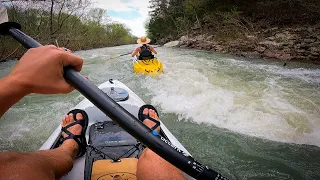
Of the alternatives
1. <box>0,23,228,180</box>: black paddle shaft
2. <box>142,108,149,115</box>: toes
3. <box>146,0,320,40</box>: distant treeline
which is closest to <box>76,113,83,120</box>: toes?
<box>142,108,149,115</box>: toes

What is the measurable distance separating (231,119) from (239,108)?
→ 50 cm

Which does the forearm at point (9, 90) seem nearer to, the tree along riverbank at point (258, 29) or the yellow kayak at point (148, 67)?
the yellow kayak at point (148, 67)

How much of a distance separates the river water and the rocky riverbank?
3.43m

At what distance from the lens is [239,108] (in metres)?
4.44

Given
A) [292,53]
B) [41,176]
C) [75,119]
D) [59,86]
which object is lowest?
[292,53]

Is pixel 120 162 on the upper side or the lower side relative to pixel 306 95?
upper

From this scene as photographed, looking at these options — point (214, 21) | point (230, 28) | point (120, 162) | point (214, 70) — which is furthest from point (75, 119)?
point (214, 21)

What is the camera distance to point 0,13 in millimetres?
906

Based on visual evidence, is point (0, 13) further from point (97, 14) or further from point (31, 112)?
point (97, 14)

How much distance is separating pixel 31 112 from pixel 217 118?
333 centimetres

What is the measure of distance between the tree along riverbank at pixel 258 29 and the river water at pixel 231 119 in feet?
13.6

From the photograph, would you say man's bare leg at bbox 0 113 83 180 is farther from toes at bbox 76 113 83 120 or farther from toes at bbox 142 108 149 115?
toes at bbox 142 108 149 115

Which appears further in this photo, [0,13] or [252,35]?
[252,35]

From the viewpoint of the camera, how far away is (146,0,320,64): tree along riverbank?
10634 millimetres
